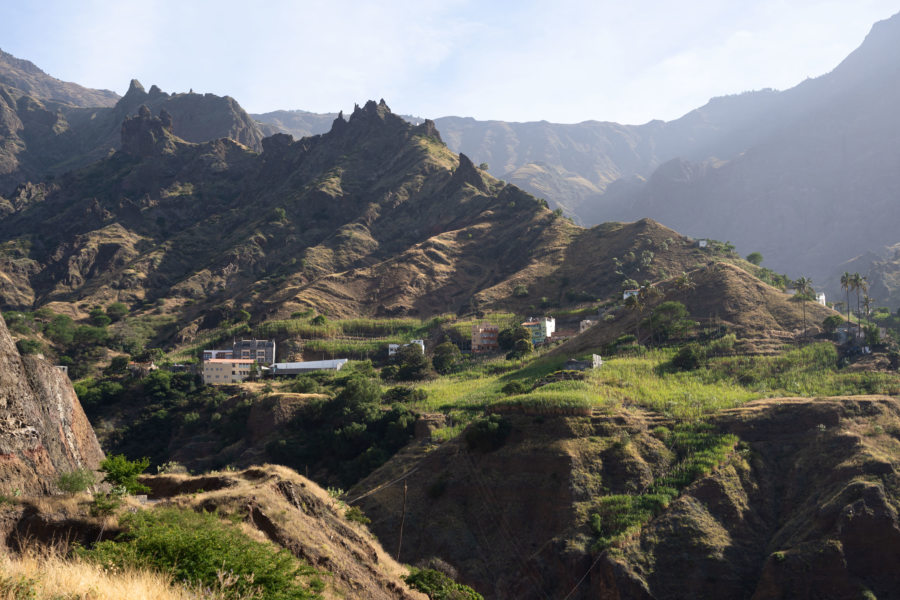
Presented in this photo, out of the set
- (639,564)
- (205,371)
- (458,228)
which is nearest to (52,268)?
(205,371)

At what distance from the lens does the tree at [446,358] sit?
83.9m

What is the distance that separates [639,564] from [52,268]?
15085 cm

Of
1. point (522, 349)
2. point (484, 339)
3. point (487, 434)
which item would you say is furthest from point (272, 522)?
point (484, 339)

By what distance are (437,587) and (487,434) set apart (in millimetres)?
21322

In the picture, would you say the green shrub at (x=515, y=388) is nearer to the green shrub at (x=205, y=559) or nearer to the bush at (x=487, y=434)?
the bush at (x=487, y=434)

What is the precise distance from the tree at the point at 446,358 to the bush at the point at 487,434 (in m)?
34.3

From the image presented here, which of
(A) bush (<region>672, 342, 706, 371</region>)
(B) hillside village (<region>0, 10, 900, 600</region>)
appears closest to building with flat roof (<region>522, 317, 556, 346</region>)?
(B) hillside village (<region>0, 10, 900, 600</region>)

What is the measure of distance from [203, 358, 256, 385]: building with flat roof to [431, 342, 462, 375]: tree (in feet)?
87.2

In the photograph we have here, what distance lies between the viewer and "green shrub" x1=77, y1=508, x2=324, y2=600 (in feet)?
44.3

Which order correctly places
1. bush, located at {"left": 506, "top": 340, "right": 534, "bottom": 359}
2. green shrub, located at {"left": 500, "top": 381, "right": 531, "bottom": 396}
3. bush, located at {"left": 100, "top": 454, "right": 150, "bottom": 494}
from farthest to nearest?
bush, located at {"left": 506, "top": 340, "right": 534, "bottom": 359} < green shrub, located at {"left": 500, "top": 381, "right": 531, "bottom": 396} < bush, located at {"left": 100, "top": 454, "right": 150, "bottom": 494}

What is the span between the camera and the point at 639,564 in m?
37.0

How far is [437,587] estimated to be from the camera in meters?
27.2

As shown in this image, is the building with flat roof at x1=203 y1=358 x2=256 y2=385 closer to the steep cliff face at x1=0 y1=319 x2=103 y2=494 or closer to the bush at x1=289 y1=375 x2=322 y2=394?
the bush at x1=289 y1=375 x2=322 y2=394

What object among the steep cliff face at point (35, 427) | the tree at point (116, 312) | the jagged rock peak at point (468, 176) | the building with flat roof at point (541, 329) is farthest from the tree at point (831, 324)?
the tree at point (116, 312)
